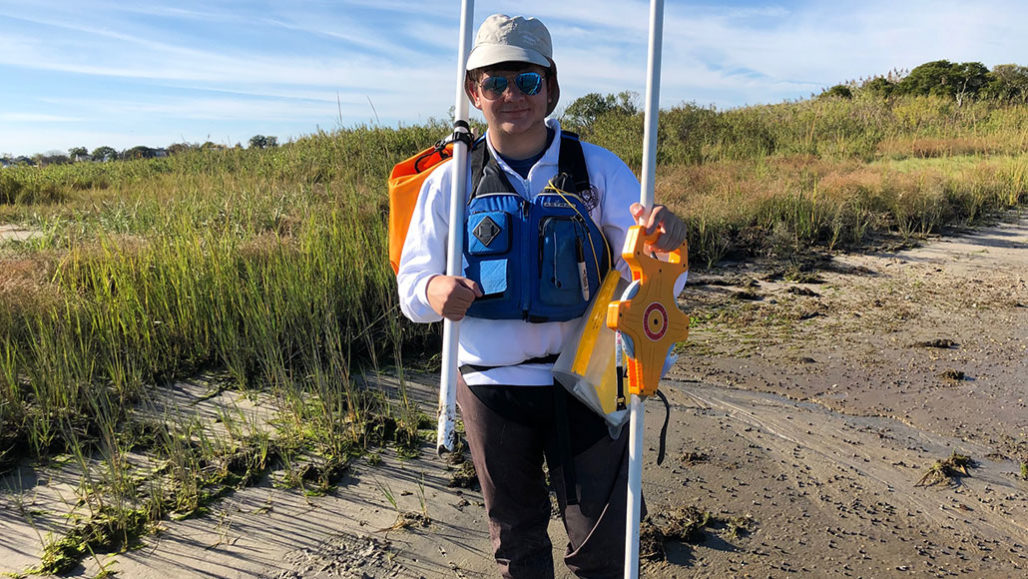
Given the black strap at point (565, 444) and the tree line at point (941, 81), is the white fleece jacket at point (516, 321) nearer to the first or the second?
the black strap at point (565, 444)

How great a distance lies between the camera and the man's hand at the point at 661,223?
68.2 inches

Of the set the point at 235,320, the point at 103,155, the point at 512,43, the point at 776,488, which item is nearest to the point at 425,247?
the point at 512,43

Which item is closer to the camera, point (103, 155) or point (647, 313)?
point (647, 313)

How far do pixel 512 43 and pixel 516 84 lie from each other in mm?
106

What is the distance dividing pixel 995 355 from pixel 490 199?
511 cm

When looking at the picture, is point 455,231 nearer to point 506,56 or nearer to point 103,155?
point 506,56

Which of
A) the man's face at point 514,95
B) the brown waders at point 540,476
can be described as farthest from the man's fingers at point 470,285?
the man's face at point 514,95

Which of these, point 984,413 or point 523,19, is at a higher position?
point 523,19

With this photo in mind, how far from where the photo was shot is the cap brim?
1.79m

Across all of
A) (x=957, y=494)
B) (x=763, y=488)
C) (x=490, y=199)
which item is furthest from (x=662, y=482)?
(x=490, y=199)

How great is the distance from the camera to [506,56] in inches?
70.6

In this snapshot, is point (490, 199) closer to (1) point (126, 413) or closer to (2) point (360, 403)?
(2) point (360, 403)

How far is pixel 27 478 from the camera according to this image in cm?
365

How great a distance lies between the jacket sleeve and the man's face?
0.77 feet
